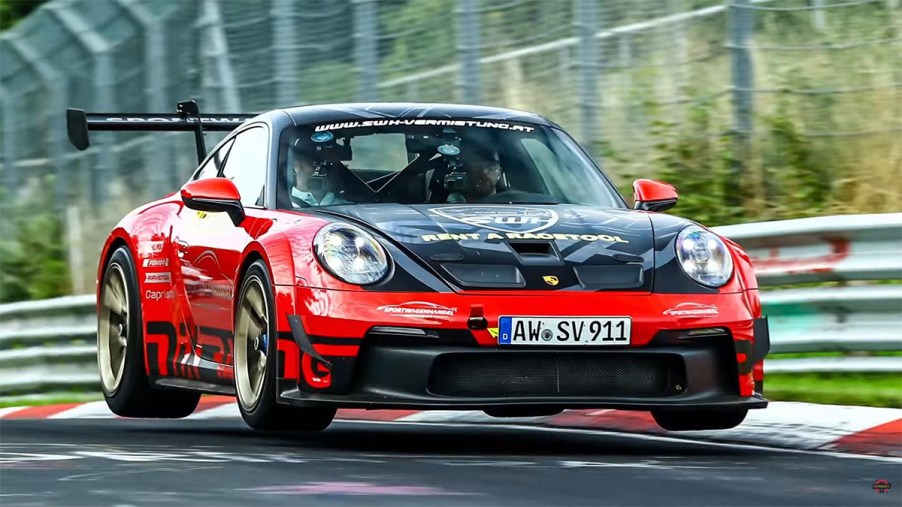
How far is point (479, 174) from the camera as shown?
27.4ft

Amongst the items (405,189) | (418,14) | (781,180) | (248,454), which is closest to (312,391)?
(248,454)

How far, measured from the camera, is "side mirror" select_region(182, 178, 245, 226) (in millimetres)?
8039

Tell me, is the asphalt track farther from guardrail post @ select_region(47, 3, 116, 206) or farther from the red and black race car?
guardrail post @ select_region(47, 3, 116, 206)

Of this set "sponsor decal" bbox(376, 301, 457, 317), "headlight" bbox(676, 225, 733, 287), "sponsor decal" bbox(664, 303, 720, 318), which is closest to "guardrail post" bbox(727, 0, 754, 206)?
"headlight" bbox(676, 225, 733, 287)

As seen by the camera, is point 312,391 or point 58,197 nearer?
point 312,391

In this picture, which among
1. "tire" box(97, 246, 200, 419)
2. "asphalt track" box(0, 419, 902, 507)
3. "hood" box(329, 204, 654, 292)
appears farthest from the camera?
"tire" box(97, 246, 200, 419)

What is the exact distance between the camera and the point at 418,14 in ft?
42.6

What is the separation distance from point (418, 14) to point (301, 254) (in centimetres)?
591

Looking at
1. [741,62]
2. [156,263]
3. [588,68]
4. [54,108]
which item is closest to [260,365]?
[156,263]

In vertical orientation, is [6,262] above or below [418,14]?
below

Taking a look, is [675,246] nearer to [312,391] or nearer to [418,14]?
[312,391]

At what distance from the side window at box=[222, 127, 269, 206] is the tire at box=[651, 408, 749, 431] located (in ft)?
5.95

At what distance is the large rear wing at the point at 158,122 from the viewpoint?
33.1 ft

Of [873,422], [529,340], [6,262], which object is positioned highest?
[529,340]
